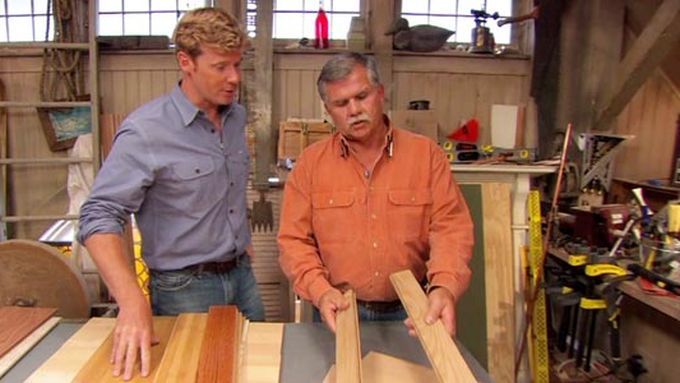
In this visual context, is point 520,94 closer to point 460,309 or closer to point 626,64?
point 626,64

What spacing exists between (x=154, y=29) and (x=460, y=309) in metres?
2.56

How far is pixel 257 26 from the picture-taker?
299 centimetres

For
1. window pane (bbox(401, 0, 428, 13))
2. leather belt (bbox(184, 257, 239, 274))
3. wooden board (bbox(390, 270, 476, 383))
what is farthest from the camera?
window pane (bbox(401, 0, 428, 13))

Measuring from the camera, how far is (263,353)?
1138mm

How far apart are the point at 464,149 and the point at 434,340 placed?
1.72 metres

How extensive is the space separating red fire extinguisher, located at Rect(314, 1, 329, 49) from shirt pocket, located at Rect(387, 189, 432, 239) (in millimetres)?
1976

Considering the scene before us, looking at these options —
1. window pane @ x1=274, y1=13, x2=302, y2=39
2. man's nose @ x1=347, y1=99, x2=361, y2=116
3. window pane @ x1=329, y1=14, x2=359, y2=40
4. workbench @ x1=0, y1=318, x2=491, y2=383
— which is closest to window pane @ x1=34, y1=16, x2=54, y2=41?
window pane @ x1=274, y1=13, x2=302, y2=39

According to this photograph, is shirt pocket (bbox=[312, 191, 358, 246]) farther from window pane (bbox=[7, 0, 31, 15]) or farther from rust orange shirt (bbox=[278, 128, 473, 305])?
window pane (bbox=[7, 0, 31, 15])

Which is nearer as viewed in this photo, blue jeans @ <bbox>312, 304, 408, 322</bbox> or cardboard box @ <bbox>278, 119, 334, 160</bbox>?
blue jeans @ <bbox>312, 304, 408, 322</bbox>

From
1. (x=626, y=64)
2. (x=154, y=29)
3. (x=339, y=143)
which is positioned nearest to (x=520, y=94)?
(x=626, y=64)

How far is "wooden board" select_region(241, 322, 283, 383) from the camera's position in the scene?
3.43 ft

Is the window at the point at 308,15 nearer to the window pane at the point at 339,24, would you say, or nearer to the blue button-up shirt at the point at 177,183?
the window pane at the point at 339,24

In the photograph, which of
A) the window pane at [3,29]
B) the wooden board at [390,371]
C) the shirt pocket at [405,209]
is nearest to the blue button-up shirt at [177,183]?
the shirt pocket at [405,209]

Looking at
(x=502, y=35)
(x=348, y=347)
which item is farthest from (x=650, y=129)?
(x=348, y=347)
